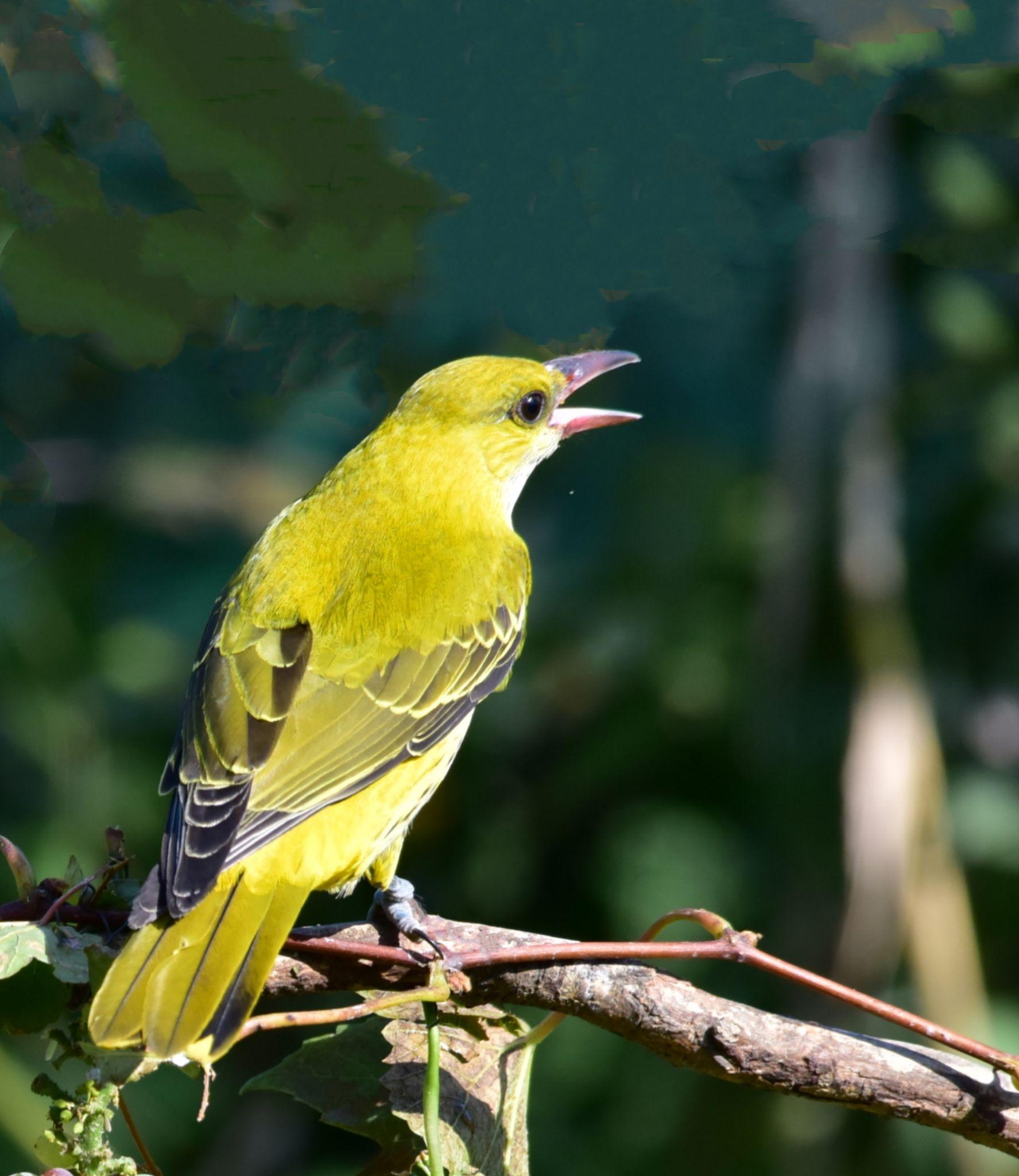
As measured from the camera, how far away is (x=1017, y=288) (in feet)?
13.7

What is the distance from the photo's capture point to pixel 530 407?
3361mm

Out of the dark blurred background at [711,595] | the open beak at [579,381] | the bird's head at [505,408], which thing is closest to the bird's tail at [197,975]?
the dark blurred background at [711,595]

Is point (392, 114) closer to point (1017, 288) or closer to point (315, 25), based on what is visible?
point (315, 25)

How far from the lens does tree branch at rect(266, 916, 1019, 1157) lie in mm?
1924

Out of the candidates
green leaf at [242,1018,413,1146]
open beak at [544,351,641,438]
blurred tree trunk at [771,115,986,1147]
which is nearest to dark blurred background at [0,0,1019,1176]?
blurred tree trunk at [771,115,986,1147]

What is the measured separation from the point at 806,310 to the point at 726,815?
1385 mm

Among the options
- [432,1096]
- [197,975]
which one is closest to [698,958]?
[432,1096]

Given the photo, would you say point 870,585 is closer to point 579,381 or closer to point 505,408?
point 579,381

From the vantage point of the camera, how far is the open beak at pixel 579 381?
340cm

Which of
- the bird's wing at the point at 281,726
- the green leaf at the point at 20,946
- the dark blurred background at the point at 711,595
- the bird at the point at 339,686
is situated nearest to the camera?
the green leaf at the point at 20,946

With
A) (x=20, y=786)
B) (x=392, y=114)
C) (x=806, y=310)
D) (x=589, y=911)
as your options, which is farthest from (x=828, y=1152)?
(x=392, y=114)

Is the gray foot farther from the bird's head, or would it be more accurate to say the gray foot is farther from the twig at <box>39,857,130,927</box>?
the bird's head

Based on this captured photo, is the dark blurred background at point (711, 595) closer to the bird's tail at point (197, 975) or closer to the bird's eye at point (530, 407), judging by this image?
Result: the bird's eye at point (530, 407)

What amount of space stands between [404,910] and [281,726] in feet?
1.35
